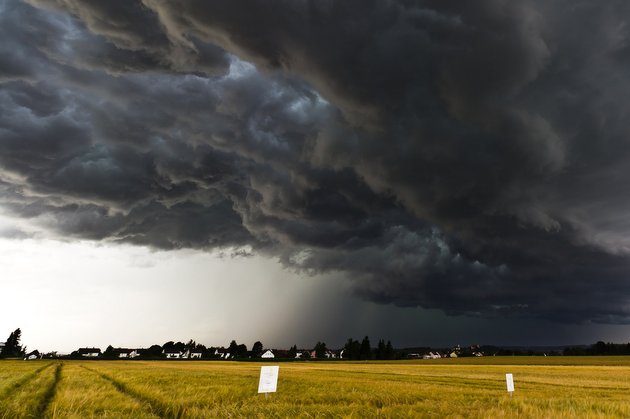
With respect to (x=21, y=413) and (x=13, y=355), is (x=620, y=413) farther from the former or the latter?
(x=13, y=355)

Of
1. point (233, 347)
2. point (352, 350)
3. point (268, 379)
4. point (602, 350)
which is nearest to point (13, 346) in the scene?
point (233, 347)

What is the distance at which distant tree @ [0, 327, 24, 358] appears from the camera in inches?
5653

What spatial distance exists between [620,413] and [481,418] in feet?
16.9

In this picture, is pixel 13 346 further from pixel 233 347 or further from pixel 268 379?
pixel 268 379

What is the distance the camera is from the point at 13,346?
511 feet

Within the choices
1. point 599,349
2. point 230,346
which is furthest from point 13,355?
point 599,349

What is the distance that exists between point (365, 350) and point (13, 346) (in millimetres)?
146921

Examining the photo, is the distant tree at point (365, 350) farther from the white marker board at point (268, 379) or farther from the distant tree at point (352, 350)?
the white marker board at point (268, 379)

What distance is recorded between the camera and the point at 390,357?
15675 centimetres

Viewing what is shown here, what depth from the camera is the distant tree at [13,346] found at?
14357cm

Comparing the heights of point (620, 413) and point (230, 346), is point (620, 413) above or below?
above

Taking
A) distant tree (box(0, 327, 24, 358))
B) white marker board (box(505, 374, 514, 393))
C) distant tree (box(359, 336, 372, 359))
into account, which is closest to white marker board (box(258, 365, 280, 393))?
white marker board (box(505, 374, 514, 393))

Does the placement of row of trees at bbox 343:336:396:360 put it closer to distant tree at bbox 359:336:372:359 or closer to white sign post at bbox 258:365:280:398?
distant tree at bbox 359:336:372:359

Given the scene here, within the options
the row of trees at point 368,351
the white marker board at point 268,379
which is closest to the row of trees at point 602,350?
the row of trees at point 368,351
